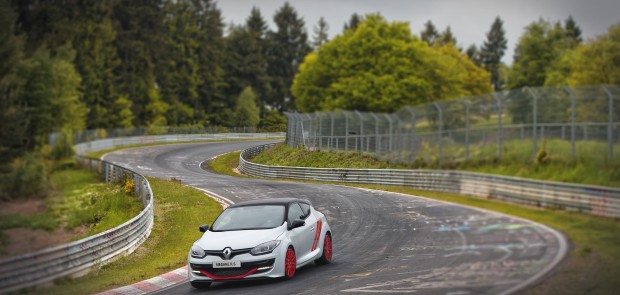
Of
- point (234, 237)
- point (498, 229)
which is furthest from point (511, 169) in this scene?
point (234, 237)

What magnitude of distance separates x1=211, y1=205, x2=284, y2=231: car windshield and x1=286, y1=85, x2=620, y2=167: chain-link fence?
12.8m

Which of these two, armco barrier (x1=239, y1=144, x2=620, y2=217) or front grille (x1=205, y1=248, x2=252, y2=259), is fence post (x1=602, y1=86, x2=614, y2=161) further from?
front grille (x1=205, y1=248, x2=252, y2=259)

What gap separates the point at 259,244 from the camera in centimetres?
1884

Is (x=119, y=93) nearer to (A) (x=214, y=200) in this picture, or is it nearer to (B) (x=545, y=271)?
(B) (x=545, y=271)

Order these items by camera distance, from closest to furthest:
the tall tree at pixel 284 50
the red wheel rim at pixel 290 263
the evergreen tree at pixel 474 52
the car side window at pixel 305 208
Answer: the evergreen tree at pixel 474 52
the tall tree at pixel 284 50
the red wheel rim at pixel 290 263
the car side window at pixel 305 208

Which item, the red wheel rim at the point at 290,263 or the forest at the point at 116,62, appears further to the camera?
the red wheel rim at the point at 290,263

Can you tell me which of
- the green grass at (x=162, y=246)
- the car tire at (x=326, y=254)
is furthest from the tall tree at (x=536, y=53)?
the car tire at (x=326, y=254)

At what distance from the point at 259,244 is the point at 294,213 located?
9.13ft

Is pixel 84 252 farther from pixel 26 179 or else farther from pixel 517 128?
pixel 517 128

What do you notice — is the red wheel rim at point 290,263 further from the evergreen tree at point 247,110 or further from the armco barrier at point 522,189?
the armco barrier at point 522,189

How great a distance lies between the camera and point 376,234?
25.3m

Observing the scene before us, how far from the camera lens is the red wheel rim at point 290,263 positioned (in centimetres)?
1911

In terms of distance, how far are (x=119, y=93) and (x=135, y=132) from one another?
3.81 meters

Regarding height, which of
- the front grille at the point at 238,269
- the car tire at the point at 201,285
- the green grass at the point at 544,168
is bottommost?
the car tire at the point at 201,285
